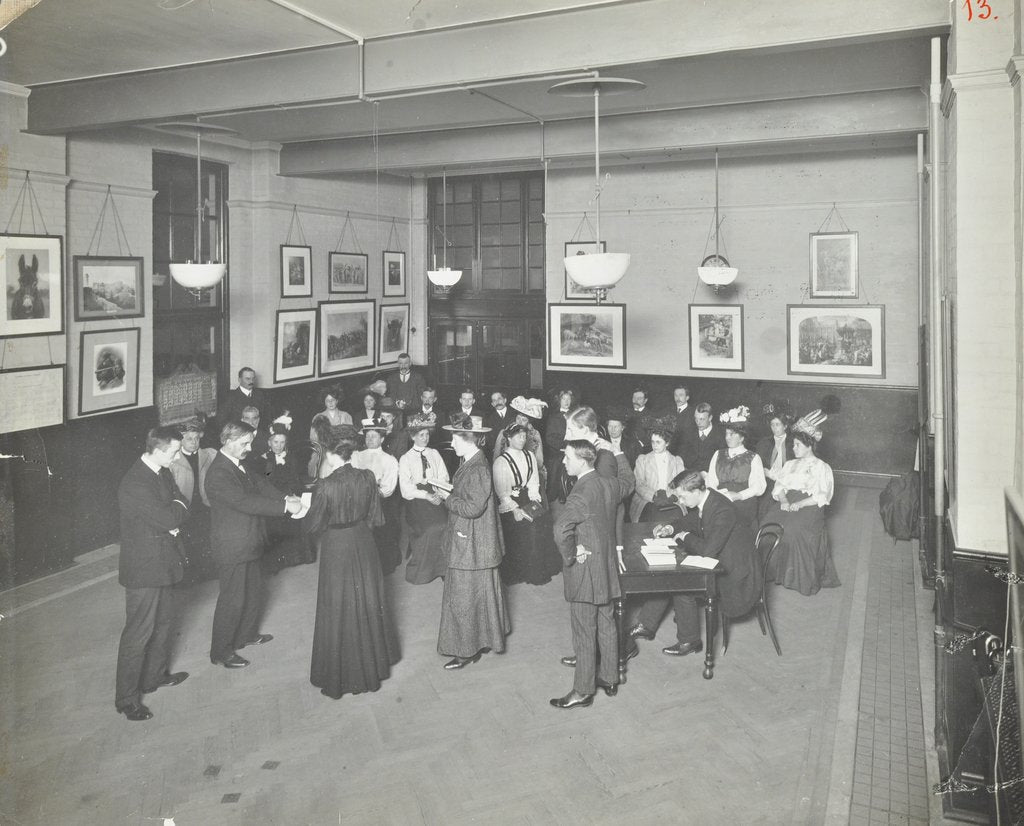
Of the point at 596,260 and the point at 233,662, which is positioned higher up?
the point at 596,260

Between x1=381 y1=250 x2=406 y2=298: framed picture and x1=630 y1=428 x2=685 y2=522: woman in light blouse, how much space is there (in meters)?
6.41

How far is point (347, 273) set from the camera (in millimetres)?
12070

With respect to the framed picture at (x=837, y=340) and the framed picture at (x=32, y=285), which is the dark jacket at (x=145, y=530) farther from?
the framed picture at (x=837, y=340)

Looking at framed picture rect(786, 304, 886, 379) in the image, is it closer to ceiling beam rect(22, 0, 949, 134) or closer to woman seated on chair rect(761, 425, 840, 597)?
woman seated on chair rect(761, 425, 840, 597)

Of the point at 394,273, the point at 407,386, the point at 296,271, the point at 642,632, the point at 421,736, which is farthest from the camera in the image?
the point at 394,273

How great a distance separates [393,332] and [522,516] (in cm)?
679

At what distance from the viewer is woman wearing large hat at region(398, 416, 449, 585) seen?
757 centimetres

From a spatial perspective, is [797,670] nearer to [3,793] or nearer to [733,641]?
[733,641]

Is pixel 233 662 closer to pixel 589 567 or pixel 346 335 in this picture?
pixel 589 567

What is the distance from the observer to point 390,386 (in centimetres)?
1267

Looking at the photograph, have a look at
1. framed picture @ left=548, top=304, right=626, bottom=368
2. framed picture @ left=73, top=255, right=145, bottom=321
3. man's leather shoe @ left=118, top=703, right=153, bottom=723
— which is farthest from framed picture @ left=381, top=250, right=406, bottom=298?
man's leather shoe @ left=118, top=703, right=153, bottom=723

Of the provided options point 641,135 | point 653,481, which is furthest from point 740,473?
point 641,135

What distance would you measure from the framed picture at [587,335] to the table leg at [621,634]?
764cm

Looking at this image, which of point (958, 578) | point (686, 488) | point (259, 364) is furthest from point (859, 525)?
point (259, 364)
